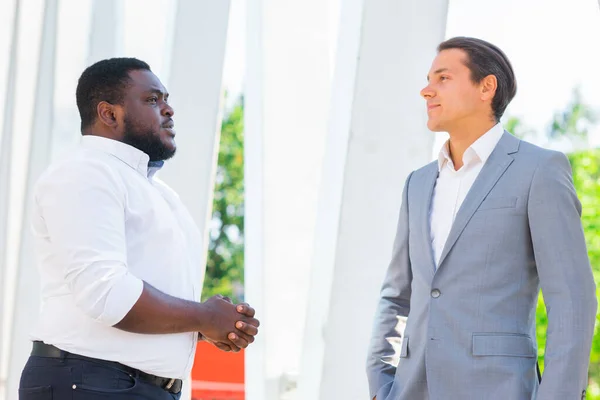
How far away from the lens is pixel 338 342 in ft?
12.0

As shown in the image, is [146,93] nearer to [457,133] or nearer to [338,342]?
[457,133]

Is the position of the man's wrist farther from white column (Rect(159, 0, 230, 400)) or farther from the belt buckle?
white column (Rect(159, 0, 230, 400))

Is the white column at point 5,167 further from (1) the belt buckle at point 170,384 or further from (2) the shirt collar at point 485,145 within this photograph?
(2) the shirt collar at point 485,145

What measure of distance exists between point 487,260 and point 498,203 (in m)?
0.15

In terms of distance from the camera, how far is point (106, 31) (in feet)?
17.6

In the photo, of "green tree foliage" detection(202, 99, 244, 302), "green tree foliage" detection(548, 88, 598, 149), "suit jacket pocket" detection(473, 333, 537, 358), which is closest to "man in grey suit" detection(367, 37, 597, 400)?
"suit jacket pocket" detection(473, 333, 537, 358)

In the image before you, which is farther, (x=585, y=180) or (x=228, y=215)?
(x=228, y=215)

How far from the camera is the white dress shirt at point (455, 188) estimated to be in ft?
7.13

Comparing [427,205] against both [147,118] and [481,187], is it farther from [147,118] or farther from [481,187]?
[147,118]

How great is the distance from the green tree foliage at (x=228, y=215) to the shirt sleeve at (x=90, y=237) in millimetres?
22859

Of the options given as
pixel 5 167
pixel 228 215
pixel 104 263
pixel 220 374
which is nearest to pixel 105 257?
pixel 104 263

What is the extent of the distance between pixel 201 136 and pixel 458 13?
5.00ft

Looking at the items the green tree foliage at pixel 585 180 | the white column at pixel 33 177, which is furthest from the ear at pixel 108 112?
the green tree foliage at pixel 585 180

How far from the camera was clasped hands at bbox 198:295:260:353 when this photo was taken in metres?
2.05
